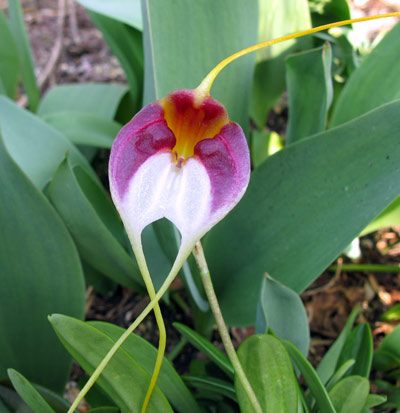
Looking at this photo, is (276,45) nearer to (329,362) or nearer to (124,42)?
(124,42)

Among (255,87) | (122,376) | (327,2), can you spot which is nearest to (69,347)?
(122,376)

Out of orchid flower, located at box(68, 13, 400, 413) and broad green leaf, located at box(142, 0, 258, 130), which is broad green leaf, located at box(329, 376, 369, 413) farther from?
broad green leaf, located at box(142, 0, 258, 130)

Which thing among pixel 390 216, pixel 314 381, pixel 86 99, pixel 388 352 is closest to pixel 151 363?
pixel 314 381

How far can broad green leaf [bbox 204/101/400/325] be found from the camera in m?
0.65

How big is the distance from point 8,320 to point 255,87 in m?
0.83

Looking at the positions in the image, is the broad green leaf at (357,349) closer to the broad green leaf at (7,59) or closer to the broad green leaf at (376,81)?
the broad green leaf at (376,81)

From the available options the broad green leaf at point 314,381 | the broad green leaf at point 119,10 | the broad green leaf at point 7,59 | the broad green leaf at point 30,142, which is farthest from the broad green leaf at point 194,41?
the broad green leaf at point 7,59

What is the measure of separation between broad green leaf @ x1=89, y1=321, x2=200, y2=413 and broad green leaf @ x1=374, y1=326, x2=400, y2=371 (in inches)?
14.8

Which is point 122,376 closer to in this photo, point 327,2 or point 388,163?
point 388,163

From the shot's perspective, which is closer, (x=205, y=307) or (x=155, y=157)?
(x=155, y=157)

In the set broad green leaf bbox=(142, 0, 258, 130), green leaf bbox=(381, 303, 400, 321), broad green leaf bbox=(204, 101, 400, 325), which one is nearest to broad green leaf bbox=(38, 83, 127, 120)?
broad green leaf bbox=(142, 0, 258, 130)

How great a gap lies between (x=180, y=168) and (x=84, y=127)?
72cm

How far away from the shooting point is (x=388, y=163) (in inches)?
25.3

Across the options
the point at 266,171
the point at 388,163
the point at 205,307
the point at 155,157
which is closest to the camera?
the point at 155,157
